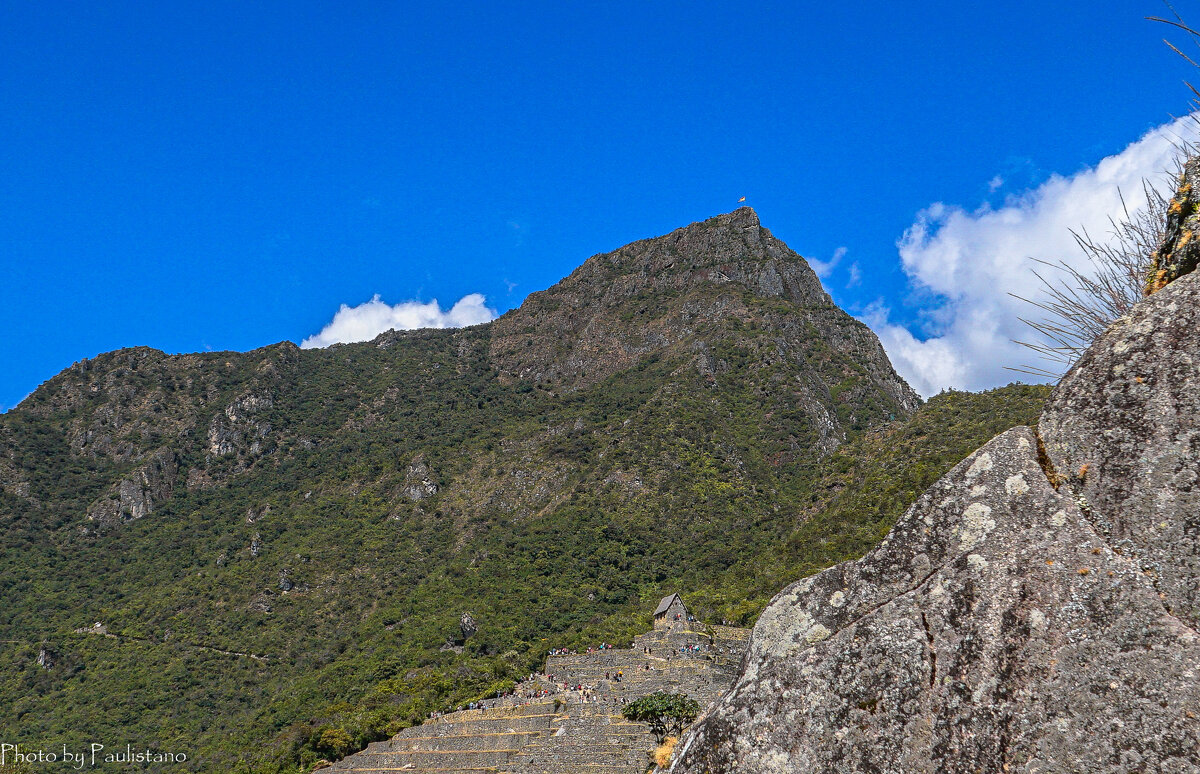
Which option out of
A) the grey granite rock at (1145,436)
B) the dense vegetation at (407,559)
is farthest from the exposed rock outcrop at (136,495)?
the grey granite rock at (1145,436)

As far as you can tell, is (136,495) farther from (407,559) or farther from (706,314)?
(706,314)

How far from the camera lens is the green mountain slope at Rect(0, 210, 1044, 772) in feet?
270

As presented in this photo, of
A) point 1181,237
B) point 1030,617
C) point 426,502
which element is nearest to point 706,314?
point 426,502

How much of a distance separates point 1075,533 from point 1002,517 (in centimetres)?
46

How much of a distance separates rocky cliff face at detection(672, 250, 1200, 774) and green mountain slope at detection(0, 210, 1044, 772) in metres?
57.1

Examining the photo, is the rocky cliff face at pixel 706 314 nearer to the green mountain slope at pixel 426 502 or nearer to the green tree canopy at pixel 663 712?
the green mountain slope at pixel 426 502

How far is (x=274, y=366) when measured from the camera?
198m

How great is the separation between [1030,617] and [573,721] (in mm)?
39734

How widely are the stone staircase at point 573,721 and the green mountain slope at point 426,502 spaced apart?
8.18 metres

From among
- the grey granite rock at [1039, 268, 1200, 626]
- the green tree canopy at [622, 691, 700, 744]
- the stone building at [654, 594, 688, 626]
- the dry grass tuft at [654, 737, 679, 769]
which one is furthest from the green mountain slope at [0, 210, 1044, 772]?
the grey granite rock at [1039, 268, 1200, 626]

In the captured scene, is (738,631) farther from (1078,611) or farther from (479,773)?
(1078,611)

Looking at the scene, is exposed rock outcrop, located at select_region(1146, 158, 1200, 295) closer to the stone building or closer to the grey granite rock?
the grey granite rock

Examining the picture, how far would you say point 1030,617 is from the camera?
4.91 m

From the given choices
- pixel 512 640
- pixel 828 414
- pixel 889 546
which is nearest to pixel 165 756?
pixel 512 640
